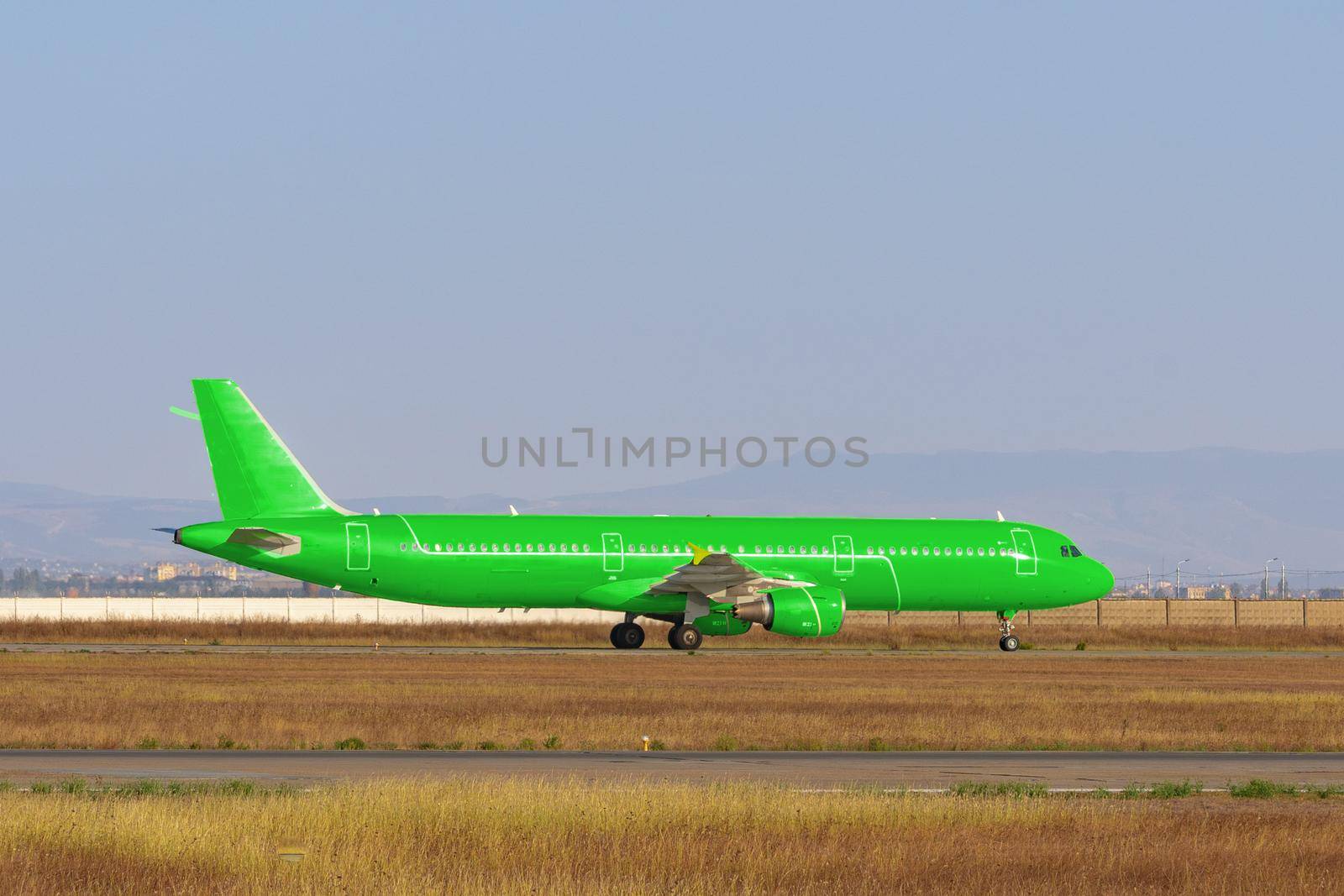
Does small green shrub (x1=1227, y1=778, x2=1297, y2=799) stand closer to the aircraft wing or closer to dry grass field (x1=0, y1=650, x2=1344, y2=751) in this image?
dry grass field (x1=0, y1=650, x2=1344, y2=751)

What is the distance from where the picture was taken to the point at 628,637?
59.3 meters

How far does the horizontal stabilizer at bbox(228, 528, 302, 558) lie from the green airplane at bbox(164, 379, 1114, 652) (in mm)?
44

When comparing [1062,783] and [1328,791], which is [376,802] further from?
[1328,791]

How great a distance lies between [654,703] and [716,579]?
2173 centimetres

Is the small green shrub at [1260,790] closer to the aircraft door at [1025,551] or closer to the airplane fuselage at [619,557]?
the airplane fuselage at [619,557]

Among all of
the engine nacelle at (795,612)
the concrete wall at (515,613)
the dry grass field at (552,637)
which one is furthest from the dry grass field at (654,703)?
the concrete wall at (515,613)

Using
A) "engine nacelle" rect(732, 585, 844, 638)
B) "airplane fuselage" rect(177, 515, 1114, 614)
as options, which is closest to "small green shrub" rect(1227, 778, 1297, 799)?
"engine nacelle" rect(732, 585, 844, 638)

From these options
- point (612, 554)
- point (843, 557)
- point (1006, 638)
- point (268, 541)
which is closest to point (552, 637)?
point (612, 554)

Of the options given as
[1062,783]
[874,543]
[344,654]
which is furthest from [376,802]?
[874,543]

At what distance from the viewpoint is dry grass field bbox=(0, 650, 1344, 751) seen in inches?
1091

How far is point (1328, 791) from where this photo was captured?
20.9 metres

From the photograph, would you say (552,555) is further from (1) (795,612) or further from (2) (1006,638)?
(2) (1006,638)

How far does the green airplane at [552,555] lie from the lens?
182 feet

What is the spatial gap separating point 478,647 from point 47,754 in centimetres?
3668
